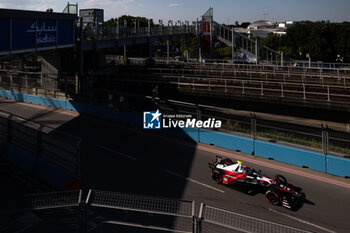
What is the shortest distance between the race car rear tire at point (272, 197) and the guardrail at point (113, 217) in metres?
2.28

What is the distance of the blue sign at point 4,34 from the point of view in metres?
16.8

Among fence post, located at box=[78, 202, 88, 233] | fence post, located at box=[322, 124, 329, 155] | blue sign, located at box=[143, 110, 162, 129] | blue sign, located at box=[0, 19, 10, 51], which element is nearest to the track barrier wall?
fence post, located at box=[322, 124, 329, 155]

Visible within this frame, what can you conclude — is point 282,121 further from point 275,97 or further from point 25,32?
point 25,32

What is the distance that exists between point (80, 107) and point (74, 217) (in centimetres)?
1760

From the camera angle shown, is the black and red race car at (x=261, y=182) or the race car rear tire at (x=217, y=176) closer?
the black and red race car at (x=261, y=182)

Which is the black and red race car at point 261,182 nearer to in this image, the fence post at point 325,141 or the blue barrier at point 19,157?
the fence post at point 325,141

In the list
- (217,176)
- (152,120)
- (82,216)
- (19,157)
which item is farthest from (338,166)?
(19,157)

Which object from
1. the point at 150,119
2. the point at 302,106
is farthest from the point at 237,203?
the point at 302,106

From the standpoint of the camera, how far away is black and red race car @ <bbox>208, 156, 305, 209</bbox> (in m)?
10.3

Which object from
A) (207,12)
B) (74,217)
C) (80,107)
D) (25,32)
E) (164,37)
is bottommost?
(74,217)

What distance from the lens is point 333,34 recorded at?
7138 centimetres

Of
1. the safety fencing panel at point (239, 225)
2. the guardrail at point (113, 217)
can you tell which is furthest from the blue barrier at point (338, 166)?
the safety fencing panel at point (239, 225)

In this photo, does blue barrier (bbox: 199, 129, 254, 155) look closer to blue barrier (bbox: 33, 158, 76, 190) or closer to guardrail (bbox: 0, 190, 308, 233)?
guardrail (bbox: 0, 190, 308, 233)

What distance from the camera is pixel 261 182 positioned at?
36.6 feet
